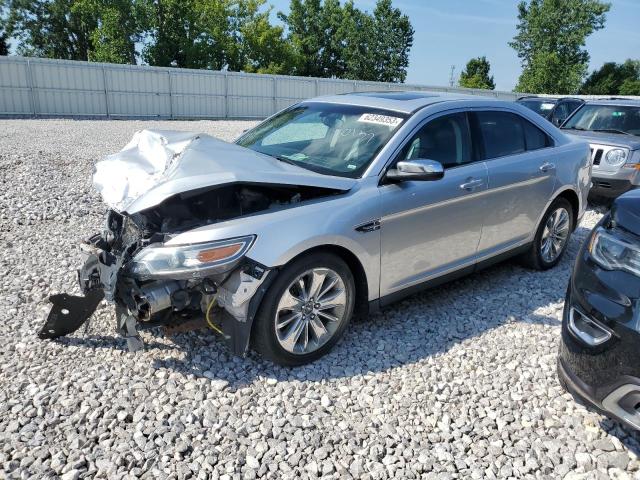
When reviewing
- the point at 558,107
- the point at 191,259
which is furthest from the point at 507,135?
the point at 558,107

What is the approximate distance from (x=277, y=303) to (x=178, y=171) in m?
1.00

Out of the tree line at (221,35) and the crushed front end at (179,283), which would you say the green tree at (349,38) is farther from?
the crushed front end at (179,283)

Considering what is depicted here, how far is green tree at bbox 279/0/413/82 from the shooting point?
54.9m

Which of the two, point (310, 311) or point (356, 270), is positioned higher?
point (356, 270)

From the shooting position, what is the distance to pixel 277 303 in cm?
312

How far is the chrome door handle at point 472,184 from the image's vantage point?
4058mm

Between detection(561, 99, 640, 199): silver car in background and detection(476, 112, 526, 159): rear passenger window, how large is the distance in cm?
318

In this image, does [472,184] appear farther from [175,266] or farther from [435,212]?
[175,266]

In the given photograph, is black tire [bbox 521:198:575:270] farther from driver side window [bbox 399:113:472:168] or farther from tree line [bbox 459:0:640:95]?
tree line [bbox 459:0:640:95]

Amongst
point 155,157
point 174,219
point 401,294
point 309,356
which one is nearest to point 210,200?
point 174,219

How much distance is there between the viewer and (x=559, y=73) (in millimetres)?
55594

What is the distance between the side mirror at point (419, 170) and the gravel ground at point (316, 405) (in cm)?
122

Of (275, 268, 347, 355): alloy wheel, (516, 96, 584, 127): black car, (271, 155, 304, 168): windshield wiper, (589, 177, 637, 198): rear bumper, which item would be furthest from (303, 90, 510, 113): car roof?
(516, 96, 584, 127): black car

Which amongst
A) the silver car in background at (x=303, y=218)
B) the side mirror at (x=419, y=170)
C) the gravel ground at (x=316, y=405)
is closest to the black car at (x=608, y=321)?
the gravel ground at (x=316, y=405)
